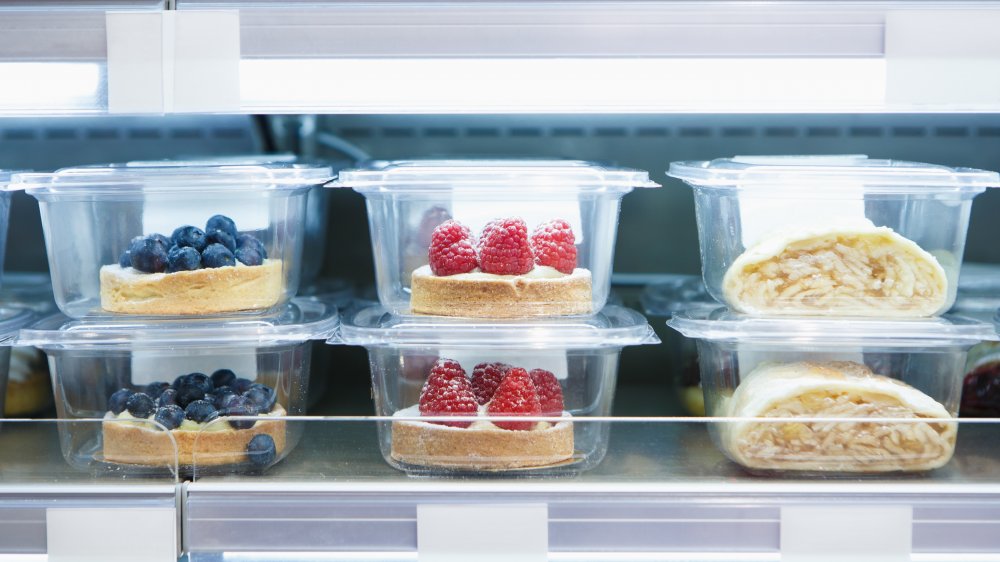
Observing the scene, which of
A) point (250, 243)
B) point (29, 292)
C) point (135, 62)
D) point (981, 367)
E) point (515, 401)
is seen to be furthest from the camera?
point (29, 292)

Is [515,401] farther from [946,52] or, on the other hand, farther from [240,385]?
[946,52]

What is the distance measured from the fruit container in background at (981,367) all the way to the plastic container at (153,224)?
3.19 ft

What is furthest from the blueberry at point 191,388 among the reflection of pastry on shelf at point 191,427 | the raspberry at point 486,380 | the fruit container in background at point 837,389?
the fruit container in background at point 837,389

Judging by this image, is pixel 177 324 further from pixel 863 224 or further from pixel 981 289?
pixel 981 289

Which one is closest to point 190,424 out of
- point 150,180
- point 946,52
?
point 150,180

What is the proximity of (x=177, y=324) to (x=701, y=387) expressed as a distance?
0.74m

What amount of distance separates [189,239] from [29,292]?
1.61 feet

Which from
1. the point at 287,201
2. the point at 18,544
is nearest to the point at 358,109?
the point at 287,201

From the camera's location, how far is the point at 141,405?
1.18 metres

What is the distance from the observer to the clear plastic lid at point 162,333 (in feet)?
3.90

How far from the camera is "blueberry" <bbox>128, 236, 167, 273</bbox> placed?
119 cm

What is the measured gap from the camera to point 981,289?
4.79 ft

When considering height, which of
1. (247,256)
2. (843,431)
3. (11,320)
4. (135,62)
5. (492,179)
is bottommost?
(843,431)

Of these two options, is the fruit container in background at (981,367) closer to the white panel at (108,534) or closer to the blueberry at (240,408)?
the blueberry at (240,408)
